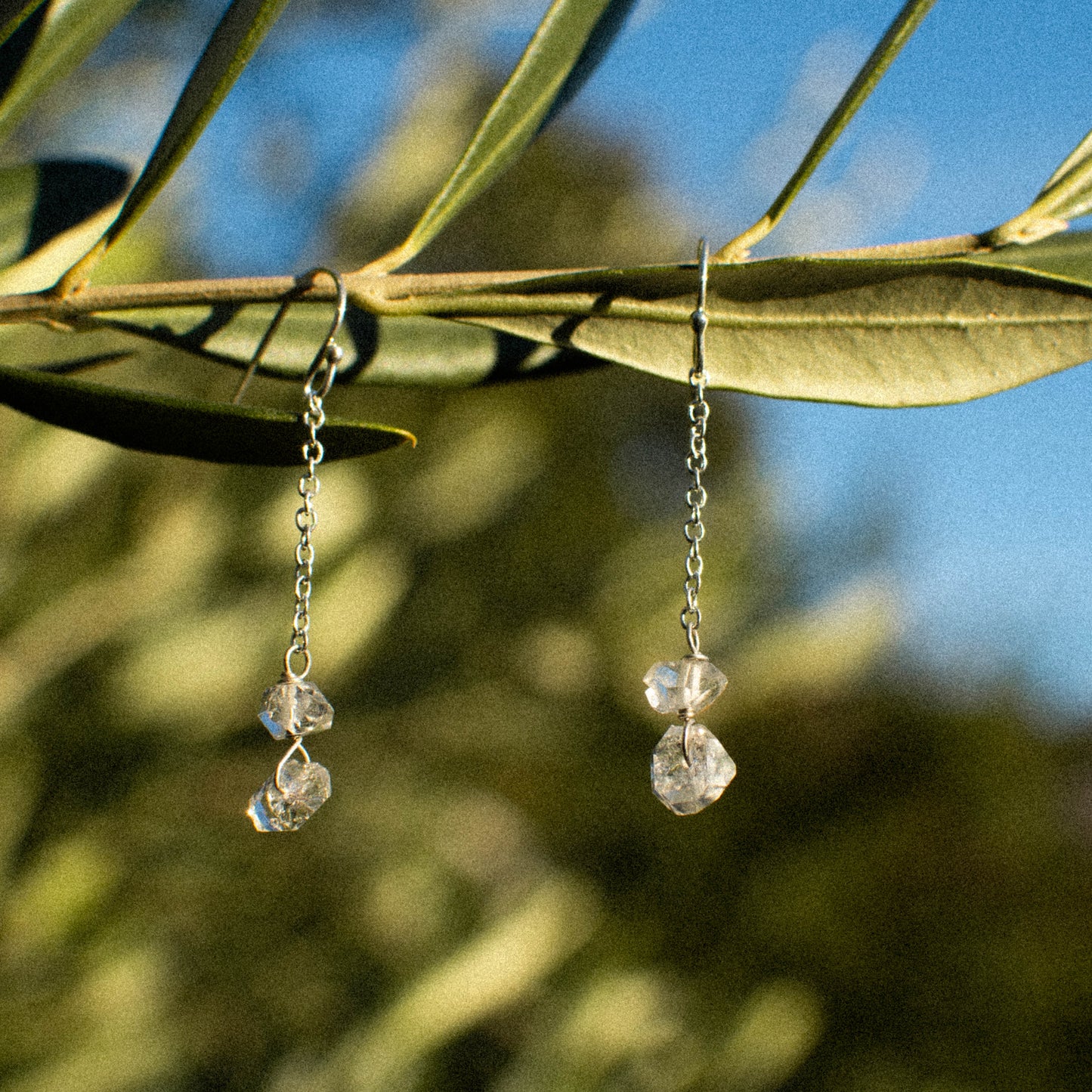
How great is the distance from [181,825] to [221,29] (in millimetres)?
971

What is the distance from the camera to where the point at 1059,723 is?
1.99 metres

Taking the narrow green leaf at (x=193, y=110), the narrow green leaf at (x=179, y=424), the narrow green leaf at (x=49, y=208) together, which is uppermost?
the narrow green leaf at (x=49, y=208)

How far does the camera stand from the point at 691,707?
1.49 feet

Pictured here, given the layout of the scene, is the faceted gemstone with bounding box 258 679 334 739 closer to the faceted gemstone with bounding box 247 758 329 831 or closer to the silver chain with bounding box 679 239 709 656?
the faceted gemstone with bounding box 247 758 329 831

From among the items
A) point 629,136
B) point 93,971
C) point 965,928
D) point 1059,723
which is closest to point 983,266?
point 93,971

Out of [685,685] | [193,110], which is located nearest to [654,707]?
[685,685]

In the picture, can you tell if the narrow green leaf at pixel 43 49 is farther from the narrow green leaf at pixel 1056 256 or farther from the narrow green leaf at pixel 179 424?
the narrow green leaf at pixel 1056 256

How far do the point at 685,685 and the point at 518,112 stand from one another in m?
0.25

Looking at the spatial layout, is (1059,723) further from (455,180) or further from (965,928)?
(455,180)

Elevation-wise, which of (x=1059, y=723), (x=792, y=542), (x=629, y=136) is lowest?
(x=1059, y=723)

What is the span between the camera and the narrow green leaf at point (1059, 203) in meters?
0.37

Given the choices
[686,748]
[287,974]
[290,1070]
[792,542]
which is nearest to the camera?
[686,748]

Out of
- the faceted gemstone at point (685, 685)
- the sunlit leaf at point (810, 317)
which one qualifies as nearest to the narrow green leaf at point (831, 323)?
the sunlit leaf at point (810, 317)

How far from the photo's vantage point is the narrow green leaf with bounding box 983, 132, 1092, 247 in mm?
367
